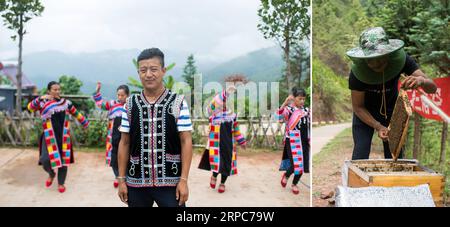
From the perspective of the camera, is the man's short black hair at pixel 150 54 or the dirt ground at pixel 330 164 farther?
A: the dirt ground at pixel 330 164

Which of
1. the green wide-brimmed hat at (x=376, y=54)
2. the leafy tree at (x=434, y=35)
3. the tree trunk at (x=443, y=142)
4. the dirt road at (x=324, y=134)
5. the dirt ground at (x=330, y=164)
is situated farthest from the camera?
the dirt road at (x=324, y=134)

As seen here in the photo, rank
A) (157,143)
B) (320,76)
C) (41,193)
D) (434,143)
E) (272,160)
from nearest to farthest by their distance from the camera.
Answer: (157,143), (41,193), (434,143), (272,160), (320,76)

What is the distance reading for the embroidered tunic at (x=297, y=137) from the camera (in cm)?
468

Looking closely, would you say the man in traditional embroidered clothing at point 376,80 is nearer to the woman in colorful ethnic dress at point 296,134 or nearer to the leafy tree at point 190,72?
the woman in colorful ethnic dress at point 296,134

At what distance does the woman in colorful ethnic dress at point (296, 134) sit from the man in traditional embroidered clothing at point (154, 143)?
2540mm

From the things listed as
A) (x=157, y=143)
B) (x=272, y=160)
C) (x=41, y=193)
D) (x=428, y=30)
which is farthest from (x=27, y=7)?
(x=428, y=30)

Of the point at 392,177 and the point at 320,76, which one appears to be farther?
the point at 320,76

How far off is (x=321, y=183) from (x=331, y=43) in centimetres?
403

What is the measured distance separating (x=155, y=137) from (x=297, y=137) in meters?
2.69

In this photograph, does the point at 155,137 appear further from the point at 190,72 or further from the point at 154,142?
the point at 190,72

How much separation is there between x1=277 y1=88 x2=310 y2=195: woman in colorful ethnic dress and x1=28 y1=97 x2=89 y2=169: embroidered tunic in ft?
7.95

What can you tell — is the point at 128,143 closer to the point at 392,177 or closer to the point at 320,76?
the point at 392,177

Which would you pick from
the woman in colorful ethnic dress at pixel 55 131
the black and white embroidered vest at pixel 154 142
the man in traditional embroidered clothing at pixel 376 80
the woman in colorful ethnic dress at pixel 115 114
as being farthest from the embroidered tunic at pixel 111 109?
the man in traditional embroidered clothing at pixel 376 80

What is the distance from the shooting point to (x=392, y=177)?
2.02 m
